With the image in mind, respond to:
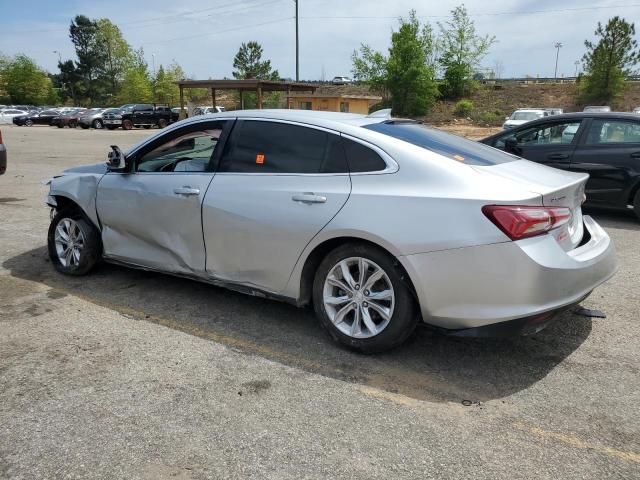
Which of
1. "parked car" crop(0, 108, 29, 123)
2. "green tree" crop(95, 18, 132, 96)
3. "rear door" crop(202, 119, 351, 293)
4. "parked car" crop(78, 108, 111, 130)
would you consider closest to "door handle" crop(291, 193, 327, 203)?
"rear door" crop(202, 119, 351, 293)

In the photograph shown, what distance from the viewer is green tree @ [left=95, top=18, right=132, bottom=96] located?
85.1 metres

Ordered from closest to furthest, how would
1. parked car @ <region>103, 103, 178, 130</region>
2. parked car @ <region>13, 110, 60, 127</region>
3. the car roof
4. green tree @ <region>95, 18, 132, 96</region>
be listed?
the car roof → parked car @ <region>103, 103, 178, 130</region> → parked car @ <region>13, 110, 60, 127</region> → green tree @ <region>95, 18, 132, 96</region>

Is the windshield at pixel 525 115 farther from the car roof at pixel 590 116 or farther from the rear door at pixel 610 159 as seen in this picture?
the rear door at pixel 610 159

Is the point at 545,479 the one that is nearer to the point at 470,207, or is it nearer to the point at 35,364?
the point at 470,207

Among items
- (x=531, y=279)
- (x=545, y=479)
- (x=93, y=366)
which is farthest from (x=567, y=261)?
(x=93, y=366)

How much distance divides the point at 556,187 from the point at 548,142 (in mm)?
5580

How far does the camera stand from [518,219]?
312 centimetres

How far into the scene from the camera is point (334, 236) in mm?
3584

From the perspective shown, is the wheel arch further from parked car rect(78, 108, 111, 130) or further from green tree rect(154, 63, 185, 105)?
green tree rect(154, 63, 185, 105)

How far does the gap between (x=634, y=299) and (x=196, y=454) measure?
12.8ft

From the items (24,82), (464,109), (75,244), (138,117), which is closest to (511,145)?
(75,244)

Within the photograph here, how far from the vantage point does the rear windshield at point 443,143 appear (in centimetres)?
371

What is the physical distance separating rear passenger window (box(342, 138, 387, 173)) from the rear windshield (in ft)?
0.75

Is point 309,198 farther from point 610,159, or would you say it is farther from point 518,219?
point 610,159
